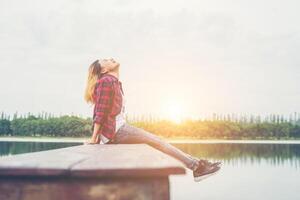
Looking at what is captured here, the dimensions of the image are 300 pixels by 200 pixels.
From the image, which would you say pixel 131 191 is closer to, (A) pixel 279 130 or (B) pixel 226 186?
(B) pixel 226 186

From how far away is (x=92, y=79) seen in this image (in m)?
3.90

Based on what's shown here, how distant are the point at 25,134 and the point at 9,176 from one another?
79.2 m

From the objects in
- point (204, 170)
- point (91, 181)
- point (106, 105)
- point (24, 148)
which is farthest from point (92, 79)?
point (24, 148)

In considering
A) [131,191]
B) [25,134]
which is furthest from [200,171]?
[25,134]

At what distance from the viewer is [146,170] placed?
125 cm

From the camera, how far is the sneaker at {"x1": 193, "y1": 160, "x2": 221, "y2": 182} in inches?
150

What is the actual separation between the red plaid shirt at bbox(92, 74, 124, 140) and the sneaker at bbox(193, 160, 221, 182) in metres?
0.80

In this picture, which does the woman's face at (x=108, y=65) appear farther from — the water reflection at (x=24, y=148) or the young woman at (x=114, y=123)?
the water reflection at (x=24, y=148)

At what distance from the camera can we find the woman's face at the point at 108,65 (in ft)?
12.5

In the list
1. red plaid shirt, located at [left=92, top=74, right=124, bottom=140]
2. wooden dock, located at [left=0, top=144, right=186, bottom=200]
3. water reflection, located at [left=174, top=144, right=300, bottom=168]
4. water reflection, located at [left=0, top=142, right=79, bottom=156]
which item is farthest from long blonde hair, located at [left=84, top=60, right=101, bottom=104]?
water reflection, located at [left=0, top=142, right=79, bottom=156]

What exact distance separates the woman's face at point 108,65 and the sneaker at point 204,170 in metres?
1.09

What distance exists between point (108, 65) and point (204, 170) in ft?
3.98

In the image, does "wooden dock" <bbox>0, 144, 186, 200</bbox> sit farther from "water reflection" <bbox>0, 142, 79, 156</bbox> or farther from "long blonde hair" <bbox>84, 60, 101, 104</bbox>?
"water reflection" <bbox>0, 142, 79, 156</bbox>

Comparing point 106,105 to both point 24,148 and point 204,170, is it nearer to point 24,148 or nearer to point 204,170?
point 204,170
